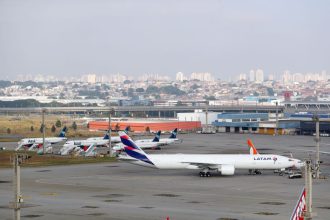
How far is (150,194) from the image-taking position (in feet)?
262

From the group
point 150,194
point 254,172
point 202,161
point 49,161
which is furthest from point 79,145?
point 150,194

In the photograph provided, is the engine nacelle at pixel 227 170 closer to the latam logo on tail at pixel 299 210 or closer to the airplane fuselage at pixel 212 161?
the airplane fuselage at pixel 212 161

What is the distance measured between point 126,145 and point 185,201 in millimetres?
25412

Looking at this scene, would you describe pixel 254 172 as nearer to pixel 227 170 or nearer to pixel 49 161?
pixel 227 170

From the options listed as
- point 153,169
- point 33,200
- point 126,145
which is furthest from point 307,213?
point 153,169

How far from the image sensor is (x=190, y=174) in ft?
331

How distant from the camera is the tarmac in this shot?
218 ft

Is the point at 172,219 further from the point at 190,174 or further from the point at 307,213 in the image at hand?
the point at 190,174

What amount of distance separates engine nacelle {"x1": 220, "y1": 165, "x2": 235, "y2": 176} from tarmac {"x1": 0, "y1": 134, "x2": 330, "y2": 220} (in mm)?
638

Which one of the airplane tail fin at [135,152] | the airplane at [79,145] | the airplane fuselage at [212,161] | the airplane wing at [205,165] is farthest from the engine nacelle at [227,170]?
the airplane at [79,145]

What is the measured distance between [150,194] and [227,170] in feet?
63.7

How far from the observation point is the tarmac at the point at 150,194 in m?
66.3

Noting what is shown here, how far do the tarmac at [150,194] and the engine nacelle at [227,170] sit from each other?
64 centimetres

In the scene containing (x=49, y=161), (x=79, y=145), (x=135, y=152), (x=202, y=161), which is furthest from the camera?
(x=79, y=145)
